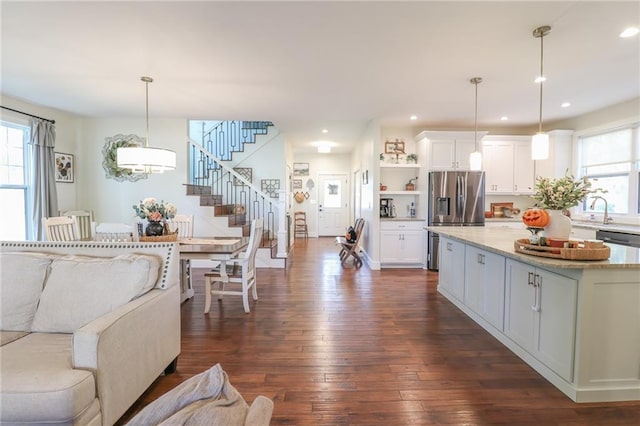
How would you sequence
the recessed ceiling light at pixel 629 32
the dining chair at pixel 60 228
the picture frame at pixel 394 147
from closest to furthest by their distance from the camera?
the recessed ceiling light at pixel 629 32 → the dining chair at pixel 60 228 → the picture frame at pixel 394 147

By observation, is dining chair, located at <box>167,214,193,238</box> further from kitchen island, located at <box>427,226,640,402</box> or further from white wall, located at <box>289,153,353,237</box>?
white wall, located at <box>289,153,353,237</box>

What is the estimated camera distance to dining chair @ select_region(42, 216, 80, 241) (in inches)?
130

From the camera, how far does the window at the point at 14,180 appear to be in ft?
14.4

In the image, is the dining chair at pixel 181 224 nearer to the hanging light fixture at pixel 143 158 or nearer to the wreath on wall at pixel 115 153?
the hanging light fixture at pixel 143 158

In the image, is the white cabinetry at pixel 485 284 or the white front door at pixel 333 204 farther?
the white front door at pixel 333 204

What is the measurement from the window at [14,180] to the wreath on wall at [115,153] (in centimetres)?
115

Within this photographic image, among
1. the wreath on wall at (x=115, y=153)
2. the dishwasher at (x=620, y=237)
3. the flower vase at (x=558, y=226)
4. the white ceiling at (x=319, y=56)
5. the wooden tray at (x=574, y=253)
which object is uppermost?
the white ceiling at (x=319, y=56)

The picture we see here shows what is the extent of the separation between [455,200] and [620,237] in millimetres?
2151

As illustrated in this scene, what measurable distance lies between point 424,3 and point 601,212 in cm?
499

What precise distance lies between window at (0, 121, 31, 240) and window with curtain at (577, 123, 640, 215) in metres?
8.36

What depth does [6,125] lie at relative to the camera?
4.39m

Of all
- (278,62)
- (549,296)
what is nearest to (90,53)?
(278,62)

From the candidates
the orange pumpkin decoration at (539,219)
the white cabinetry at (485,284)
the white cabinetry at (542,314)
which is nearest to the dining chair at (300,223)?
the white cabinetry at (485,284)

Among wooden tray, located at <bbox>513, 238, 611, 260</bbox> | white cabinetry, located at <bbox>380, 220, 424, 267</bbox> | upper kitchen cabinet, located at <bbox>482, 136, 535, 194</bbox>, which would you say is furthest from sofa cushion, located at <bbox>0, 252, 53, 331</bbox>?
upper kitchen cabinet, located at <bbox>482, 136, 535, 194</bbox>
